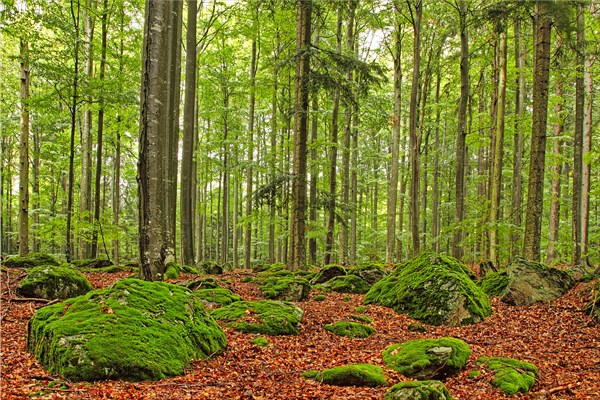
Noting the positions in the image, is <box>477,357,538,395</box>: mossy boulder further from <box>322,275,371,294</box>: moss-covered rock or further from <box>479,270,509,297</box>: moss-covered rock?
<box>322,275,371,294</box>: moss-covered rock

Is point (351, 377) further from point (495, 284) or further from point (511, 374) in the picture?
point (495, 284)

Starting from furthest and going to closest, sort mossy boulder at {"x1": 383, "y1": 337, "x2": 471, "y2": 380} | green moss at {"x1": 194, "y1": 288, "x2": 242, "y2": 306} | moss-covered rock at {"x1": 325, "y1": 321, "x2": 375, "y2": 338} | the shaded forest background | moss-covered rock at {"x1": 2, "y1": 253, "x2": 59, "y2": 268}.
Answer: the shaded forest background, moss-covered rock at {"x1": 2, "y1": 253, "x2": 59, "y2": 268}, green moss at {"x1": 194, "y1": 288, "x2": 242, "y2": 306}, moss-covered rock at {"x1": 325, "y1": 321, "x2": 375, "y2": 338}, mossy boulder at {"x1": 383, "y1": 337, "x2": 471, "y2": 380}

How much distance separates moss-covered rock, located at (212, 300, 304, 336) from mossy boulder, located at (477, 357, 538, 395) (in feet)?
10.0

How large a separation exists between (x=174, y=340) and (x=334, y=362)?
219 cm

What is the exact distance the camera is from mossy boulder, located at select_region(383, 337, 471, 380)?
5.00 m

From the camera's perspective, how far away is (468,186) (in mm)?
29781

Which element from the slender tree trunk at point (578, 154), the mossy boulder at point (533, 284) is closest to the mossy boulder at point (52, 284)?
the mossy boulder at point (533, 284)

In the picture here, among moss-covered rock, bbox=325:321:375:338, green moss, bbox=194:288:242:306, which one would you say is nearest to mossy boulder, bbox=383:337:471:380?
moss-covered rock, bbox=325:321:375:338

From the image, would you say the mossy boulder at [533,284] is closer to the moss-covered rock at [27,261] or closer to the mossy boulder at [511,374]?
the mossy boulder at [511,374]

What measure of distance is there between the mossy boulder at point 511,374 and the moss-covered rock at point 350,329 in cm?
207

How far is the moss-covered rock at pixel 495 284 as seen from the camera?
10.1 m

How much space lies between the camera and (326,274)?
38.0 ft

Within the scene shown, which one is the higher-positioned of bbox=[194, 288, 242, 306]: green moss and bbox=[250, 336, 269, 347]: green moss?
bbox=[194, 288, 242, 306]: green moss

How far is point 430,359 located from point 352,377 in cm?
116
